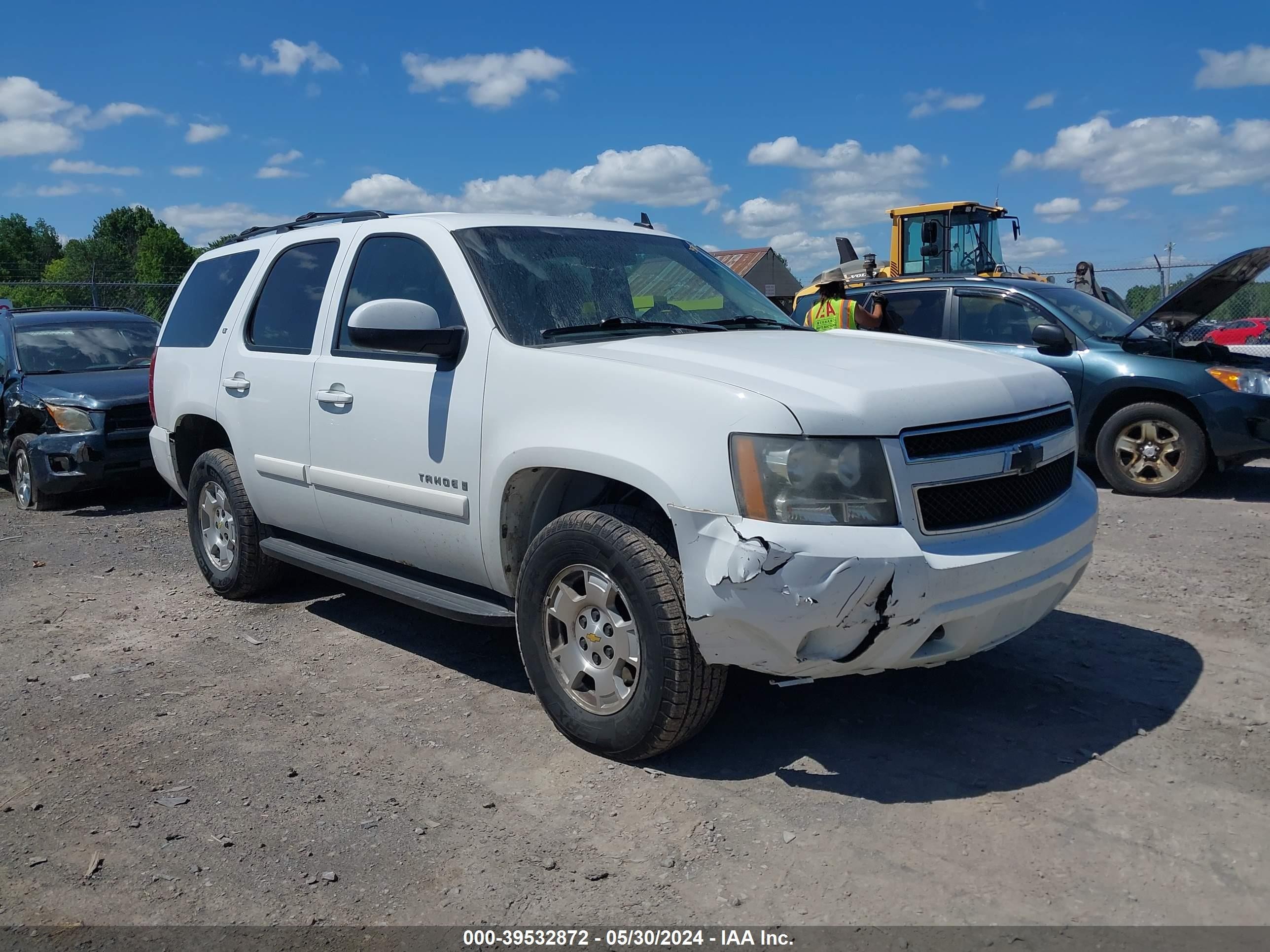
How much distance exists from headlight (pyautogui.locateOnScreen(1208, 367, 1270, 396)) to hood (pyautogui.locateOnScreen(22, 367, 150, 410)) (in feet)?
28.0

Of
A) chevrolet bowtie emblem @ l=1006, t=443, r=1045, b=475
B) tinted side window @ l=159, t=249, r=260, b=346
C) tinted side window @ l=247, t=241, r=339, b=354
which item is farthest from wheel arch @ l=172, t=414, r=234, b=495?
chevrolet bowtie emblem @ l=1006, t=443, r=1045, b=475

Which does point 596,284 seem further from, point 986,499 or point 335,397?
point 986,499

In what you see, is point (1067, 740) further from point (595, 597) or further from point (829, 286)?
point (829, 286)

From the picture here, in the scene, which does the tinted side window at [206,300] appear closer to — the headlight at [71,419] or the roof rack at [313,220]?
the roof rack at [313,220]

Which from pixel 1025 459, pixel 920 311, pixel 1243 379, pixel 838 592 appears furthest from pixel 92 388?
pixel 1243 379

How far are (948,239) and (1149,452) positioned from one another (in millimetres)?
9337

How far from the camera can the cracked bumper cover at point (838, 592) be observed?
2941 millimetres

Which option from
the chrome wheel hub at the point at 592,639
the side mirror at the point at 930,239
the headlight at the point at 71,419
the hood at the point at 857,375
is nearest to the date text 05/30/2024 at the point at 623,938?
the chrome wheel hub at the point at 592,639

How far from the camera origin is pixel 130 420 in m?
8.73

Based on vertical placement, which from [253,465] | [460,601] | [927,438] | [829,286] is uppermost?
[829,286]

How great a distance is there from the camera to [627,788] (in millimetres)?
3365

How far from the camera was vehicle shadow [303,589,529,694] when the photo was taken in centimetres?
457

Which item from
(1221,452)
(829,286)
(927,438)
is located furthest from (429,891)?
(829,286)

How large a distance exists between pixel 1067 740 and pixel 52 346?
9.56 m
